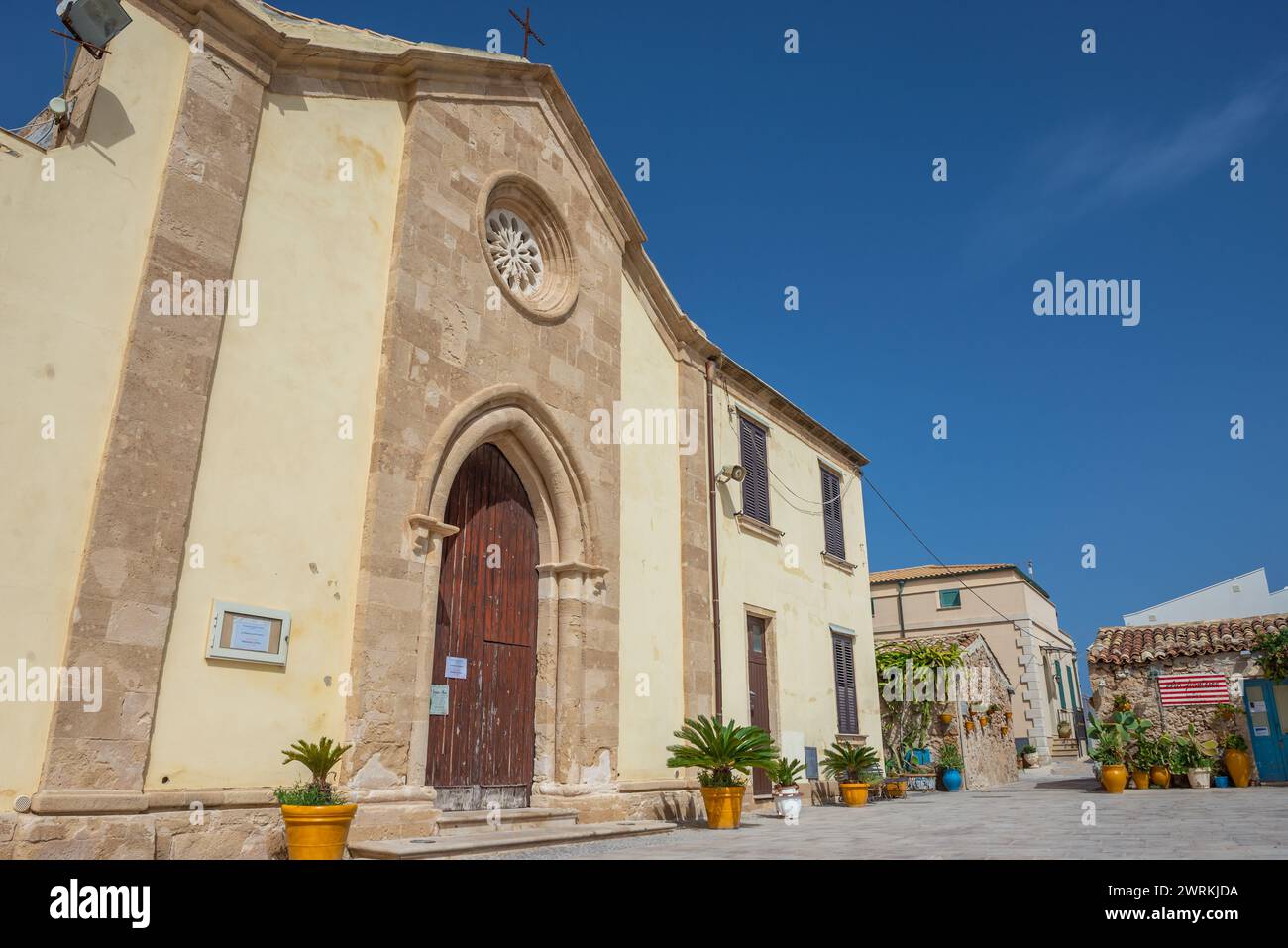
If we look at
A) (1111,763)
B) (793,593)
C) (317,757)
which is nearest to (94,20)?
(317,757)

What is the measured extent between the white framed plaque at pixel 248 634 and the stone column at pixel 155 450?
0.41 meters

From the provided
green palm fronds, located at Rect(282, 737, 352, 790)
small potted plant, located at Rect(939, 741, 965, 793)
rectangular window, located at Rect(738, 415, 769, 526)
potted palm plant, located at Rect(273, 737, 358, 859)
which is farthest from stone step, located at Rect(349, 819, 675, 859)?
small potted plant, located at Rect(939, 741, 965, 793)

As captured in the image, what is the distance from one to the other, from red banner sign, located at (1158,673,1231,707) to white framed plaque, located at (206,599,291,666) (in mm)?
16733

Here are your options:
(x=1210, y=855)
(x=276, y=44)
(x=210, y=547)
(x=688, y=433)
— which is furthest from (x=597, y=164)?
(x=1210, y=855)

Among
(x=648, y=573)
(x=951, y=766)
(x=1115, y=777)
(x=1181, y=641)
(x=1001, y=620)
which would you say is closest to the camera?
(x=648, y=573)

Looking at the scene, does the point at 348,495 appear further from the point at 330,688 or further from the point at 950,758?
the point at 950,758

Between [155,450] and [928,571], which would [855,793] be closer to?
[155,450]

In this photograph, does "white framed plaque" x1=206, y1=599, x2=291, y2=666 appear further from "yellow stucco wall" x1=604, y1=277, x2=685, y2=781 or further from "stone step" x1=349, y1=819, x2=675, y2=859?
"yellow stucco wall" x1=604, y1=277, x2=685, y2=781

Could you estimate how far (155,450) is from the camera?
6547mm

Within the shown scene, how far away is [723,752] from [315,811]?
5.35 metres

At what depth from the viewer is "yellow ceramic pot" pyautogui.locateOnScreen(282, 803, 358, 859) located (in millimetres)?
Answer: 6527

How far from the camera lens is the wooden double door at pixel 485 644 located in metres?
8.80

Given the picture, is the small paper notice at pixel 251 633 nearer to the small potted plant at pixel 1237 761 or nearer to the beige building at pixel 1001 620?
the small potted plant at pixel 1237 761

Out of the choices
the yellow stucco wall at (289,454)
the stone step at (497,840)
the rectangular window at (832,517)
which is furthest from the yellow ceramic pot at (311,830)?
the rectangular window at (832,517)
